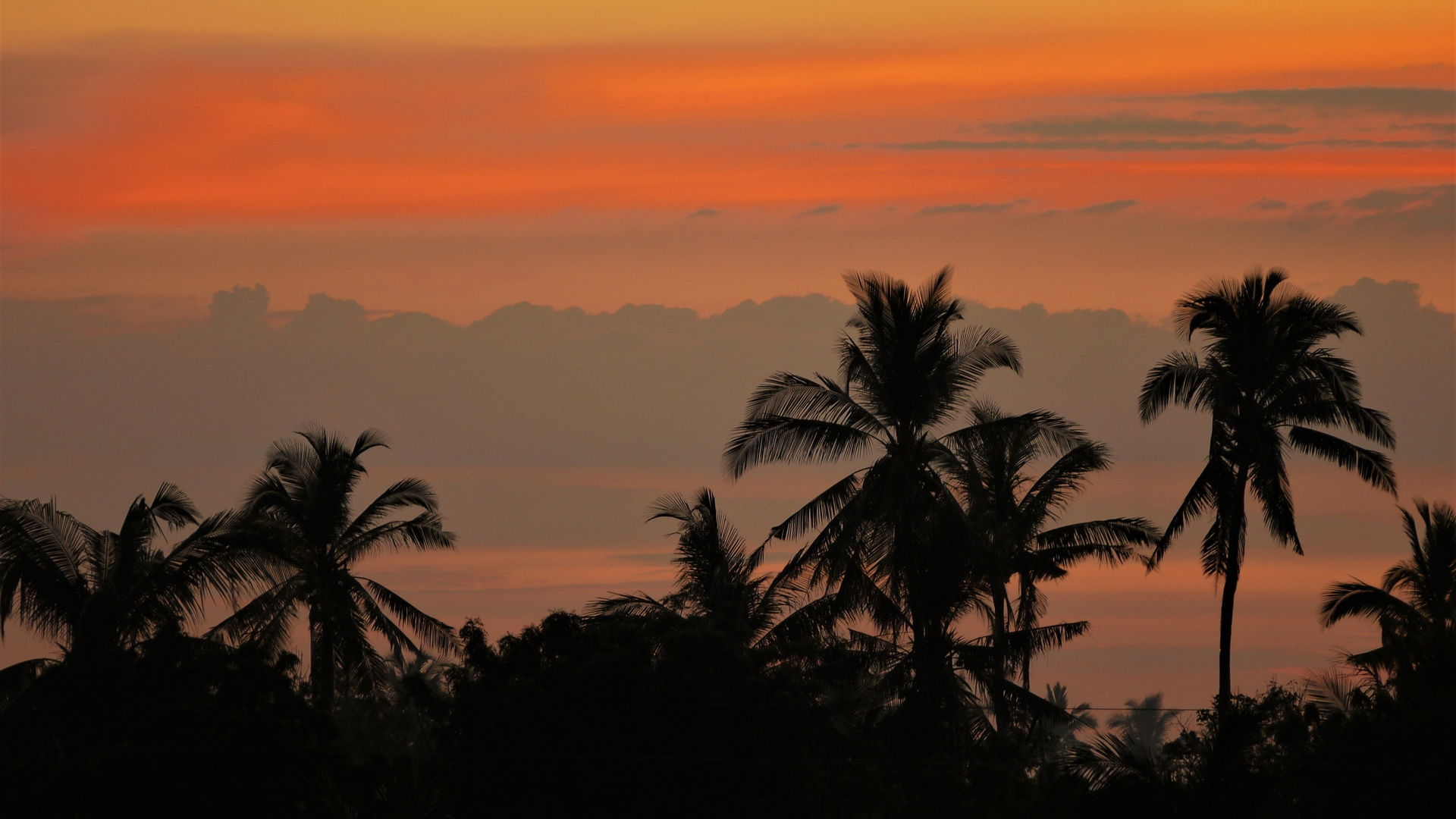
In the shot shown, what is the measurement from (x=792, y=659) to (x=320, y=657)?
36.1 ft

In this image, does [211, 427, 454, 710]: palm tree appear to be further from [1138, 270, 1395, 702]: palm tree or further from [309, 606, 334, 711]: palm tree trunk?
[1138, 270, 1395, 702]: palm tree

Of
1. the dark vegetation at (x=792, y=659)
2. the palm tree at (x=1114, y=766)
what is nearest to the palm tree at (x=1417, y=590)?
the dark vegetation at (x=792, y=659)

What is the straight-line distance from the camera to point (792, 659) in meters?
33.8

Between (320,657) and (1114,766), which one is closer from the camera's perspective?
(1114,766)

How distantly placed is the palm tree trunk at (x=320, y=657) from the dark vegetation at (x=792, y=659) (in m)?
0.07

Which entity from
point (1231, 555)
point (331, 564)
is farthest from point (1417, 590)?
point (331, 564)

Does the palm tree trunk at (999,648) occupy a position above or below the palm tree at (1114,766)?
above

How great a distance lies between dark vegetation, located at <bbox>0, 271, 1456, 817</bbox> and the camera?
87.9ft

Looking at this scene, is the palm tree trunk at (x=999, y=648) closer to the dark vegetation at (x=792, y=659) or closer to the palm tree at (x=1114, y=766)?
the dark vegetation at (x=792, y=659)

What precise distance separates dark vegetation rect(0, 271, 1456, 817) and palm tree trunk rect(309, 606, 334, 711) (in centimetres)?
7

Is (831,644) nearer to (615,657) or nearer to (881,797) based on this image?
(881,797)

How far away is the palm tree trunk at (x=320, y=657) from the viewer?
37125 millimetres

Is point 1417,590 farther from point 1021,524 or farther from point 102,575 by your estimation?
point 102,575

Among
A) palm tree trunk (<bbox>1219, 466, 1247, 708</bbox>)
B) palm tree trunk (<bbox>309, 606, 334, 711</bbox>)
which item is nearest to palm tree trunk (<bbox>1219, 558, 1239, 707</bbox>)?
palm tree trunk (<bbox>1219, 466, 1247, 708</bbox>)
